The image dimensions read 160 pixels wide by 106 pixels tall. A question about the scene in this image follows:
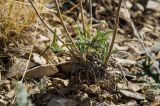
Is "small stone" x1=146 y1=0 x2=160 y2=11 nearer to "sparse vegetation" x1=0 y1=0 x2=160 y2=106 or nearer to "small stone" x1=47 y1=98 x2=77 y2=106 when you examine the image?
"sparse vegetation" x1=0 y1=0 x2=160 y2=106

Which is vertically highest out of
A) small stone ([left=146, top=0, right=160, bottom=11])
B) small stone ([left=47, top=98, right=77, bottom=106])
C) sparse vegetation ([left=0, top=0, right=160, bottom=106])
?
small stone ([left=146, top=0, right=160, bottom=11])

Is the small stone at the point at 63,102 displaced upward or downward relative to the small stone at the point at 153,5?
downward

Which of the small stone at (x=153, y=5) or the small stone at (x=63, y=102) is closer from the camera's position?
the small stone at (x=63, y=102)

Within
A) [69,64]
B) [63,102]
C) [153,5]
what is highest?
[153,5]

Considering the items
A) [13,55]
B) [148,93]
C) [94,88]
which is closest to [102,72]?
[94,88]

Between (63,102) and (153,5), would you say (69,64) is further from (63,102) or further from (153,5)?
(153,5)

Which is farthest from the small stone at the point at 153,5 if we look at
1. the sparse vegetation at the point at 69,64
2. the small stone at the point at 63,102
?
the small stone at the point at 63,102

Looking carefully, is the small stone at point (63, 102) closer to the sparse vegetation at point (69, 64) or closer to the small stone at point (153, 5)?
the sparse vegetation at point (69, 64)

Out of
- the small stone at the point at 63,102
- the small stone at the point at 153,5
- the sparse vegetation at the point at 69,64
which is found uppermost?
the small stone at the point at 153,5

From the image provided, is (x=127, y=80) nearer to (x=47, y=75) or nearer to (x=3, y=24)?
(x=47, y=75)

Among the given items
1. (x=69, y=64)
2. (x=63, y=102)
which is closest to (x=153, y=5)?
(x=69, y=64)

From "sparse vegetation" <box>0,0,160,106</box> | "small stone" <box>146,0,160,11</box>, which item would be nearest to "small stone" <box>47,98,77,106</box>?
"sparse vegetation" <box>0,0,160,106</box>
